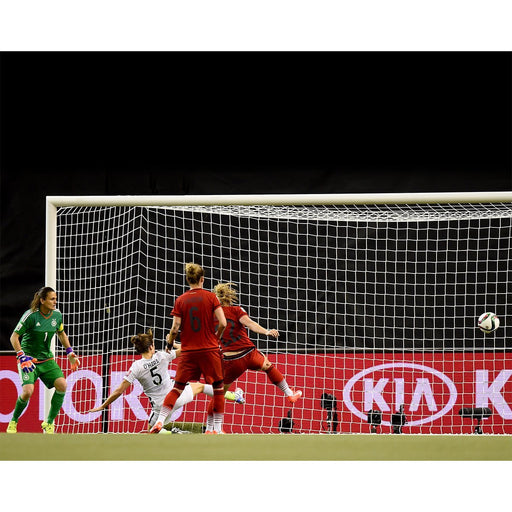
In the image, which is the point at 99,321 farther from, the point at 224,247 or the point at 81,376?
the point at 224,247

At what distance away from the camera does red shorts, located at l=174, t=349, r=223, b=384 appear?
7.49 metres

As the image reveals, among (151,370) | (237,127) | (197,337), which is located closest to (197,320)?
(197,337)

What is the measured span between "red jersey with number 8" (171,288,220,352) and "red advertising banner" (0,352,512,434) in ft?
10.2

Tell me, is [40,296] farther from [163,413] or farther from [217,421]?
[217,421]

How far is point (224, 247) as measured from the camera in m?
11.2

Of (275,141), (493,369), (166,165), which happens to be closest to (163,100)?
(166,165)

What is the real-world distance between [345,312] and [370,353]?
2.30ft

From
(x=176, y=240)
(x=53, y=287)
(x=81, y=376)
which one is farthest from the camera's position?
(x=176, y=240)

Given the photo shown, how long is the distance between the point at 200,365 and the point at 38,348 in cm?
166

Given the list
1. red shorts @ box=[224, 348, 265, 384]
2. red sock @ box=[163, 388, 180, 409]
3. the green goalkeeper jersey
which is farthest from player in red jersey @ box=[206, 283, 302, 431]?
the green goalkeeper jersey

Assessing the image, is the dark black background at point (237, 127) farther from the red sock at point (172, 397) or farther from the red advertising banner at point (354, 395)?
the red sock at point (172, 397)

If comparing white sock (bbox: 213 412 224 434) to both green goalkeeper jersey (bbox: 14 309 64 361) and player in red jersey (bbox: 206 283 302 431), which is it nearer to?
player in red jersey (bbox: 206 283 302 431)

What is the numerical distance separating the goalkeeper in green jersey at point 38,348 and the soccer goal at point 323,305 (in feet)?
8.17

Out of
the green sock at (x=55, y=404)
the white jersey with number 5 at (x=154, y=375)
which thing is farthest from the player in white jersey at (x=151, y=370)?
the green sock at (x=55, y=404)
